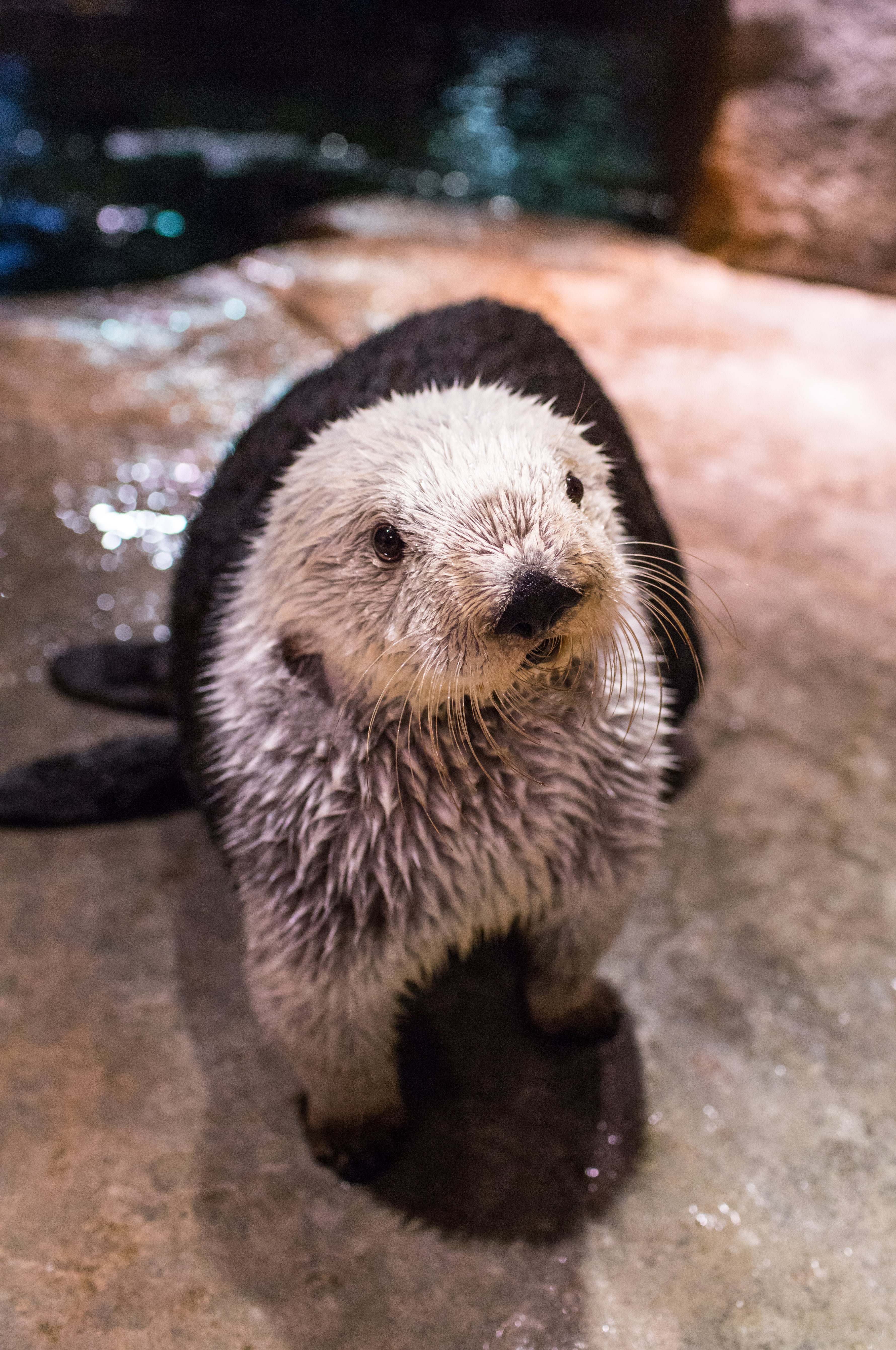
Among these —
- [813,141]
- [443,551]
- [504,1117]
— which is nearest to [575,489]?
[443,551]

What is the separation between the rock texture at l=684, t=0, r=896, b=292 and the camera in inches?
191

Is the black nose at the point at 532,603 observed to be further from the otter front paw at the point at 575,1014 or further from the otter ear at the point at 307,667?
the otter front paw at the point at 575,1014

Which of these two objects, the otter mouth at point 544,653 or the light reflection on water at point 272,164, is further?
the light reflection on water at point 272,164

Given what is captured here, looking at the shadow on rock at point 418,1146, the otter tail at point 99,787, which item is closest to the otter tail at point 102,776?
the otter tail at point 99,787

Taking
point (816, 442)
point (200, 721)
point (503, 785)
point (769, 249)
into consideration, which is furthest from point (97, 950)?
point (769, 249)

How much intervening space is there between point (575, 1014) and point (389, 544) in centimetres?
107

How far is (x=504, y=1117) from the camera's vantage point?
5.80ft

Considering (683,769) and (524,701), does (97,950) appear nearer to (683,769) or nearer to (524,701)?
(524,701)

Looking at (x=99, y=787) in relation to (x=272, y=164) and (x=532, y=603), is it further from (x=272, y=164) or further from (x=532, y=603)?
(x=272, y=164)

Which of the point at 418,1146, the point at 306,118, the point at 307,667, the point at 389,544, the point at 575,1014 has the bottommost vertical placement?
the point at 418,1146

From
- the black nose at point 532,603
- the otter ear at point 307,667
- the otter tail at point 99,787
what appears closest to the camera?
the black nose at point 532,603

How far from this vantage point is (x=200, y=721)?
1757mm

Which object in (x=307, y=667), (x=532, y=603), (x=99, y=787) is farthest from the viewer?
(x=99, y=787)

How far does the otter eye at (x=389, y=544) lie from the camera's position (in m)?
1.26
